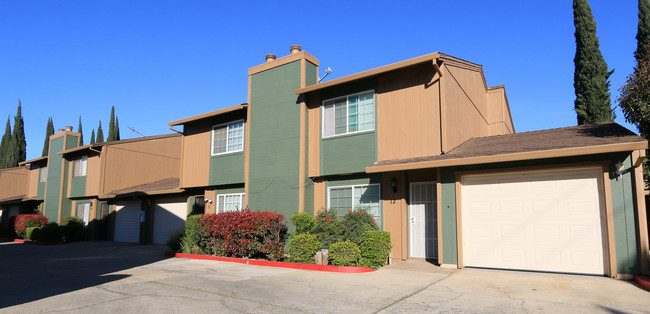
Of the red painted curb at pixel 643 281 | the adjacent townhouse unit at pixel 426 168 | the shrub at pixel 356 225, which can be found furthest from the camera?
the shrub at pixel 356 225

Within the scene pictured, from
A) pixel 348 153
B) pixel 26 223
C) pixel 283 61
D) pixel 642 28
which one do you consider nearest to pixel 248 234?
pixel 348 153

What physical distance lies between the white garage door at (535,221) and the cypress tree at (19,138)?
4999 cm

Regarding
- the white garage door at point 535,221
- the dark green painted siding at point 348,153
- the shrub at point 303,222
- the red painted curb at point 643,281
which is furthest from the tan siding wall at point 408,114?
the red painted curb at point 643,281

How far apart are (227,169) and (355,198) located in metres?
6.04

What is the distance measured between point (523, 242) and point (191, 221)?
35.4 feet

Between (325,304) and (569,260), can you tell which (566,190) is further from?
(325,304)

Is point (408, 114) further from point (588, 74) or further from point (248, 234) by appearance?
point (588, 74)

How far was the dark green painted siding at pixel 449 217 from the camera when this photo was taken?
10.3m

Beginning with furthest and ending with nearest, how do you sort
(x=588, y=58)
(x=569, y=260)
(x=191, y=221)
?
(x=588, y=58), (x=191, y=221), (x=569, y=260)

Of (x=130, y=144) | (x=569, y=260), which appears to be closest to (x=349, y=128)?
(x=569, y=260)

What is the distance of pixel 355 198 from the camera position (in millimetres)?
12984

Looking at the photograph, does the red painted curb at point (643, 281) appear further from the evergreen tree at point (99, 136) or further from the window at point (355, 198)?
the evergreen tree at point (99, 136)

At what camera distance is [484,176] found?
10.2m

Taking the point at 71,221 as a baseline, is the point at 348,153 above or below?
above
